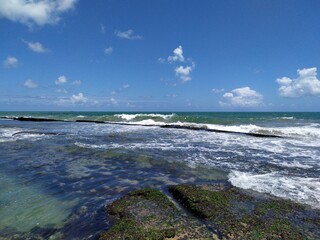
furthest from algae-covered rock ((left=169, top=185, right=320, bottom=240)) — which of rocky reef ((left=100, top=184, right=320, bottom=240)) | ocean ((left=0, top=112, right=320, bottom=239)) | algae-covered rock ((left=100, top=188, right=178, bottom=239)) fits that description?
ocean ((left=0, top=112, right=320, bottom=239))

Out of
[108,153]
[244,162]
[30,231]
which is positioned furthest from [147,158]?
[30,231]

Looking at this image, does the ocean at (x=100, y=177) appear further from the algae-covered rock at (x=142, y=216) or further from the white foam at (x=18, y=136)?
the white foam at (x=18, y=136)

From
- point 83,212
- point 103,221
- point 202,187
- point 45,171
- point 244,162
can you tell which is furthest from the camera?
point 244,162

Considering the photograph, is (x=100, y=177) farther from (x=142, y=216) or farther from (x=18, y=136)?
(x=18, y=136)

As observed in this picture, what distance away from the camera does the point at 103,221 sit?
19.8 ft

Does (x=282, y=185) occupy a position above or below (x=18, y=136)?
below

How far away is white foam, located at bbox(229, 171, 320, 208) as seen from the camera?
7.60 metres

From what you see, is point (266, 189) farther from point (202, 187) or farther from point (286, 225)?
point (286, 225)

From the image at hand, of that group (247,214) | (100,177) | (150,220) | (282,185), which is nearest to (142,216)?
(150,220)

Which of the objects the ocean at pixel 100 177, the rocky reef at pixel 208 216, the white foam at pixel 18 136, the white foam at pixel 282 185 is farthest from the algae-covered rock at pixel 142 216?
the white foam at pixel 18 136

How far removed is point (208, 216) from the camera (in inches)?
241

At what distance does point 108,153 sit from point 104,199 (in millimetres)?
7266

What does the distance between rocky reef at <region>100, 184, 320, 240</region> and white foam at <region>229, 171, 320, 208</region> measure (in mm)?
601

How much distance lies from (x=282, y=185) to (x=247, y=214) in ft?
10.4
